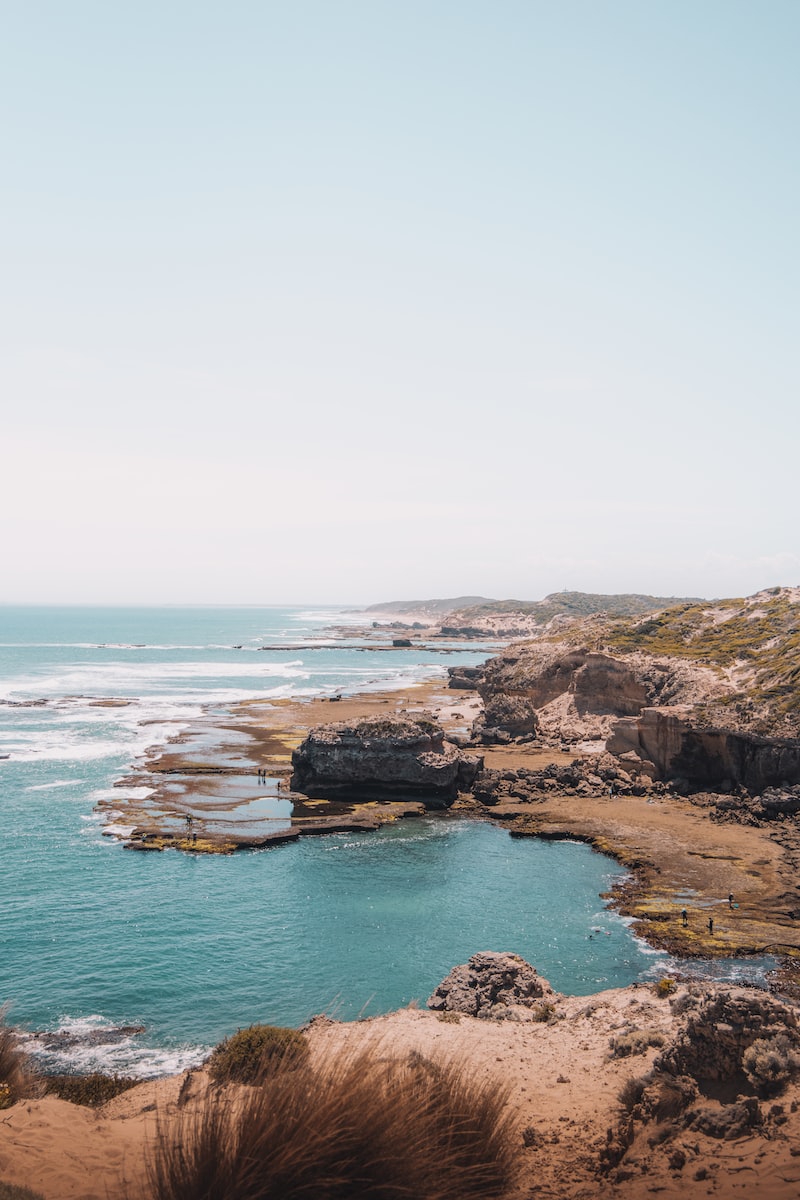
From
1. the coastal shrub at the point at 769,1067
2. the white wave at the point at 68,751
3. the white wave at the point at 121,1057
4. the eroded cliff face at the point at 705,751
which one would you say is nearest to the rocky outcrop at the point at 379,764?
the eroded cliff face at the point at 705,751

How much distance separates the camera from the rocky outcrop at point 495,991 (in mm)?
25156

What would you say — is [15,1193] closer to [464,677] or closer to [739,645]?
[739,645]

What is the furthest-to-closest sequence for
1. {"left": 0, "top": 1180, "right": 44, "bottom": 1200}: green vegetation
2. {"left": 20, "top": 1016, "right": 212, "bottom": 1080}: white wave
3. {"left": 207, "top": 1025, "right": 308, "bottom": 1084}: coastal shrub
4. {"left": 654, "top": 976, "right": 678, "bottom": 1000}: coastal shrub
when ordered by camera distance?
{"left": 654, "top": 976, "right": 678, "bottom": 1000}: coastal shrub → {"left": 20, "top": 1016, "right": 212, "bottom": 1080}: white wave → {"left": 207, "top": 1025, "right": 308, "bottom": 1084}: coastal shrub → {"left": 0, "top": 1180, "right": 44, "bottom": 1200}: green vegetation

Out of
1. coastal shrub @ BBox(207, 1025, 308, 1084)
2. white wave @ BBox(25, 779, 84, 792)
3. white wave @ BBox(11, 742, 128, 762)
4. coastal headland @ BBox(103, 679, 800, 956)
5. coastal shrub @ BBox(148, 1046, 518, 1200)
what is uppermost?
coastal shrub @ BBox(148, 1046, 518, 1200)

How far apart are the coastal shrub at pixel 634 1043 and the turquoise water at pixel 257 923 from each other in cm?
1003

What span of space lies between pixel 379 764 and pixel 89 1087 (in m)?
37.9

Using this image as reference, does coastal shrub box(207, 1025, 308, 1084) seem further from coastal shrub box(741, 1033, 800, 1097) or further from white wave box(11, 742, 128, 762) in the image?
white wave box(11, 742, 128, 762)

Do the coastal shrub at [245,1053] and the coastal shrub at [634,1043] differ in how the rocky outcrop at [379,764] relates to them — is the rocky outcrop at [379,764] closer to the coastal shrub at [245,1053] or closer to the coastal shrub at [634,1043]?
the coastal shrub at [245,1053]

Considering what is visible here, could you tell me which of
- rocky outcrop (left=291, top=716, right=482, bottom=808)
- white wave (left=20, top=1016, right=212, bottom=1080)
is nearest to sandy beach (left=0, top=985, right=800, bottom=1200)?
white wave (left=20, top=1016, right=212, bottom=1080)

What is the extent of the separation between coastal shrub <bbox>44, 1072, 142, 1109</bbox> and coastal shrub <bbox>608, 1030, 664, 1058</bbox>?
11.9 metres

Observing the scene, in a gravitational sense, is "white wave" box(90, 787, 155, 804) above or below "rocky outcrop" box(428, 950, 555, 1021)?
below

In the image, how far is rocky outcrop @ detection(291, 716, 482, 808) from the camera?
57.5 metres

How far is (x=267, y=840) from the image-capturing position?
4788 centimetres

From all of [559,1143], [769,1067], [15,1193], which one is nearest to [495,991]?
[769,1067]
